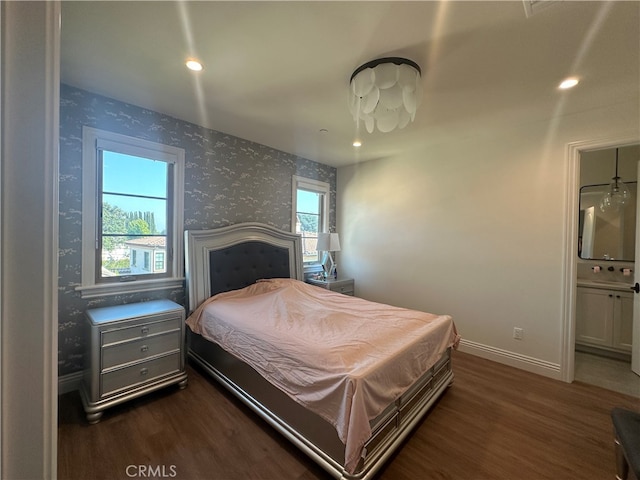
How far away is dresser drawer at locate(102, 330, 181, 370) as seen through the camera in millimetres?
1982

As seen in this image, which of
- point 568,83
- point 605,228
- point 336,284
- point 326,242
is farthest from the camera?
point 326,242

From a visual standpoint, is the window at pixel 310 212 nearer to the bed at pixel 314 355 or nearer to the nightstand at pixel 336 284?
the nightstand at pixel 336 284

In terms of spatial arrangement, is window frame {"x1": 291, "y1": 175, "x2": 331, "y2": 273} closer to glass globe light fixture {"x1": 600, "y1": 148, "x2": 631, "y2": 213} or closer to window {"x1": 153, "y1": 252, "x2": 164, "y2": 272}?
window {"x1": 153, "y1": 252, "x2": 164, "y2": 272}

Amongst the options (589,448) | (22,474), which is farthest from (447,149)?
(22,474)

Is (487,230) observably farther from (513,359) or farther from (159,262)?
(159,262)

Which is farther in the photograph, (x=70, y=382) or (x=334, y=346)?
(x=70, y=382)

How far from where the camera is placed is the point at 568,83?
2021mm

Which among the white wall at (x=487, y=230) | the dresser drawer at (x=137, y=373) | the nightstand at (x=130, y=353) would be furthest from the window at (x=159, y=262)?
the white wall at (x=487, y=230)

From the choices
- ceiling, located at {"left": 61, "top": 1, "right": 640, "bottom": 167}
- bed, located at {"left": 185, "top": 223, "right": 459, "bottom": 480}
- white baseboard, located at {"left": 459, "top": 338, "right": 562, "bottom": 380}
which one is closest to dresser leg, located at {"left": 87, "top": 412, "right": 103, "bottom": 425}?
bed, located at {"left": 185, "top": 223, "right": 459, "bottom": 480}

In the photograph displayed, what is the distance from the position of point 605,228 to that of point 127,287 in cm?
550

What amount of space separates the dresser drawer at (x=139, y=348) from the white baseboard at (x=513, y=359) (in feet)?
10.2

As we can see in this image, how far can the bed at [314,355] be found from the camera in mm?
1438

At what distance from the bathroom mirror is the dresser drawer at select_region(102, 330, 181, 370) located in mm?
4931

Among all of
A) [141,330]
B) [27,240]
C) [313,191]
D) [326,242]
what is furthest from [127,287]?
[313,191]
